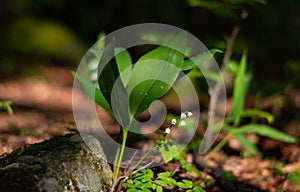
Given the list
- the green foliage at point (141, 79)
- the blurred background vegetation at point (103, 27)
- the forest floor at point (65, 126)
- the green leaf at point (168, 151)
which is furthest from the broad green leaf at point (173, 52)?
the blurred background vegetation at point (103, 27)

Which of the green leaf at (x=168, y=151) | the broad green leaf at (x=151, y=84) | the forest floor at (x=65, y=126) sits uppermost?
the broad green leaf at (x=151, y=84)

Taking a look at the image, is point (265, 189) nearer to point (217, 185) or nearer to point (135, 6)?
point (217, 185)

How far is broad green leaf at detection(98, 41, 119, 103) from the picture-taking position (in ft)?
5.56

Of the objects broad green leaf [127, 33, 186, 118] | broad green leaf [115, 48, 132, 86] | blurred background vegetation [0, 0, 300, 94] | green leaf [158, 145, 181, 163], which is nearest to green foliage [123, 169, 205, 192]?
green leaf [158, 145, 181, 163]

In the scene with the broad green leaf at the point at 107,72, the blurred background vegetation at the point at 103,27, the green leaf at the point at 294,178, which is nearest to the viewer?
the broad green leaf at the point at 107,72

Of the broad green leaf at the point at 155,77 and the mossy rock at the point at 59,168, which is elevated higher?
the broad green leaf at the point at 155,77

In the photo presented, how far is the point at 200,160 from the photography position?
2.65 meters

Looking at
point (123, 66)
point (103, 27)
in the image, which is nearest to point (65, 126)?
point (123, 66)

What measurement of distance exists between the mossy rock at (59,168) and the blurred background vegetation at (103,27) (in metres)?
3.27

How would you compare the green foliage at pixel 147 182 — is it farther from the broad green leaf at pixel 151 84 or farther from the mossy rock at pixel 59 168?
the broad green leaf at pixel 151 84

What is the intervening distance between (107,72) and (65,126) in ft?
3.34

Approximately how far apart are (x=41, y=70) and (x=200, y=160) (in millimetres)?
2878

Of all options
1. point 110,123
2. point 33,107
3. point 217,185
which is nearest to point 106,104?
point 217,185

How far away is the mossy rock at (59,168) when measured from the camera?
154cm
